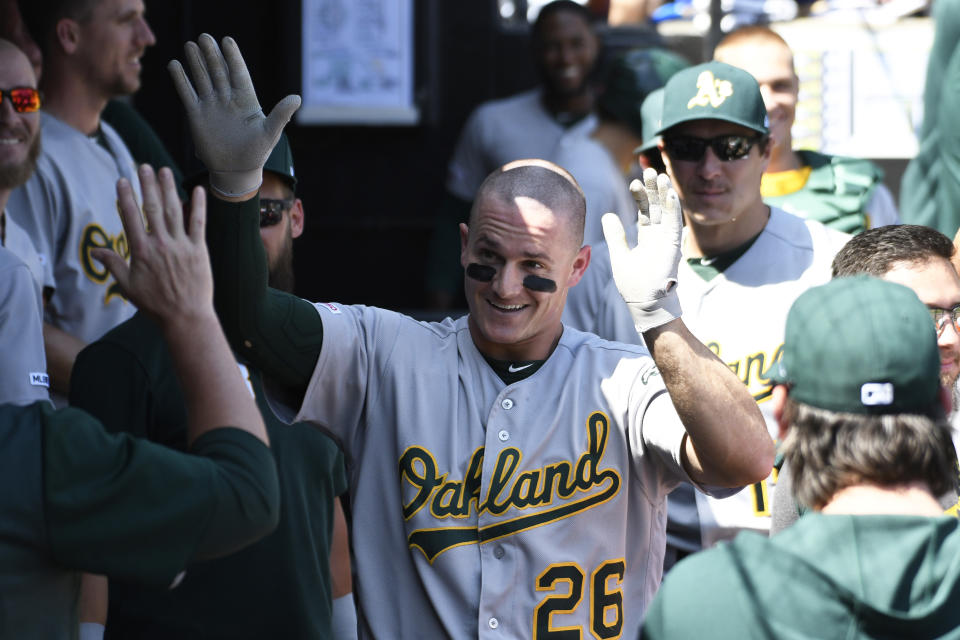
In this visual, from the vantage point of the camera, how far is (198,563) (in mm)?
3023

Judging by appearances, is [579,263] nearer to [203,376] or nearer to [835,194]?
[203,376]

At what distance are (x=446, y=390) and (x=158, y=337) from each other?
2.23 feet

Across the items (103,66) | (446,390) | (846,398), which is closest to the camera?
(846,398)

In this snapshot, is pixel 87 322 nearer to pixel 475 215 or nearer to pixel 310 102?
pixel 475 215

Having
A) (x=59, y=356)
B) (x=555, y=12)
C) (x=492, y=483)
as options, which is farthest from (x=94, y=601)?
(x=555, y=12)

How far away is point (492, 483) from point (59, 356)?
5.76 feet

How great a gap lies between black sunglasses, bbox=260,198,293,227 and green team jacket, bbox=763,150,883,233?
5.93 feet

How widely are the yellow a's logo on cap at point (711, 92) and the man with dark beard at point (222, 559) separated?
160 cm

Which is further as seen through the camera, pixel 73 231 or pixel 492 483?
pixel 73 231

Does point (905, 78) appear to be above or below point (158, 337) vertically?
above

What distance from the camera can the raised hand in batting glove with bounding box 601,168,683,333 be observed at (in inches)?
111

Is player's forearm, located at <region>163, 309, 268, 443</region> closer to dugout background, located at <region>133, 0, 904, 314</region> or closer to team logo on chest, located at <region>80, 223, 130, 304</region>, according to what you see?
team logo on chest, located at <region>80, 223, 130, 304</region>

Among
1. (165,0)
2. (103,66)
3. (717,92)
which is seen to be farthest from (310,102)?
(717,92)

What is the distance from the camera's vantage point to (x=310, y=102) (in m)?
6.77
